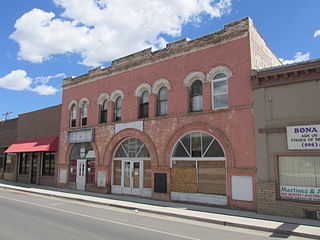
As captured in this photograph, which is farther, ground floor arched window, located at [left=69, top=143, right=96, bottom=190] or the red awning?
the red awning

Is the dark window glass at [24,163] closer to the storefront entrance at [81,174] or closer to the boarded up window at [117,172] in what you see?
the storefront entrance at [81,174]

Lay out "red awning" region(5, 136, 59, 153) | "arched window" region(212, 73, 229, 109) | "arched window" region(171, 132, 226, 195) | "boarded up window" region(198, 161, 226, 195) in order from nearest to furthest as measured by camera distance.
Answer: "boarded up window" region(198, 161, 226, 195) → "arched window" region(171, 132, 226, 195) → "arched window" region(212, 73, 229, 109) → "red awning" region(5, 136, 59, 153)

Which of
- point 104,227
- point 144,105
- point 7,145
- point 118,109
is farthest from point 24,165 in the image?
point 104,227

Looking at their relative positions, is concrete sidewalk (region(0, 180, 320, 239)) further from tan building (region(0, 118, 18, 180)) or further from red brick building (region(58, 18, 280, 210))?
tan building (region(0, 118, 18, 180))

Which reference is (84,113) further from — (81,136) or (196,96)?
(196,96)

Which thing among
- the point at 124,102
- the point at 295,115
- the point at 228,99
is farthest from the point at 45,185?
the point at 295,115

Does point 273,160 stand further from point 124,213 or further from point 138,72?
point 138,72

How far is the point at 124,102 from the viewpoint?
1727 centimetres

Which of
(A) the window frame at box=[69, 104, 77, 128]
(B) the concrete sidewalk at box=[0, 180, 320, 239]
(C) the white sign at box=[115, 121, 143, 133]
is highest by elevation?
(A) the window frame at box=[69, 104, 77, 128]

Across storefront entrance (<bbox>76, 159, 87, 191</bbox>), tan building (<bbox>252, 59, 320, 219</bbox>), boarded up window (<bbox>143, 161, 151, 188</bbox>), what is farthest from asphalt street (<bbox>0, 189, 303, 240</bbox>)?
storefront entrance (<bbox>76, 159, 87, 191</bbox>)

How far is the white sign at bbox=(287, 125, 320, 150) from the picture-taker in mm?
10250

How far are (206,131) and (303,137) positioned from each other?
424 cm

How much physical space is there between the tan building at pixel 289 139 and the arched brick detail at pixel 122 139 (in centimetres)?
579

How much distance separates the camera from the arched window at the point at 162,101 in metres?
15.4
